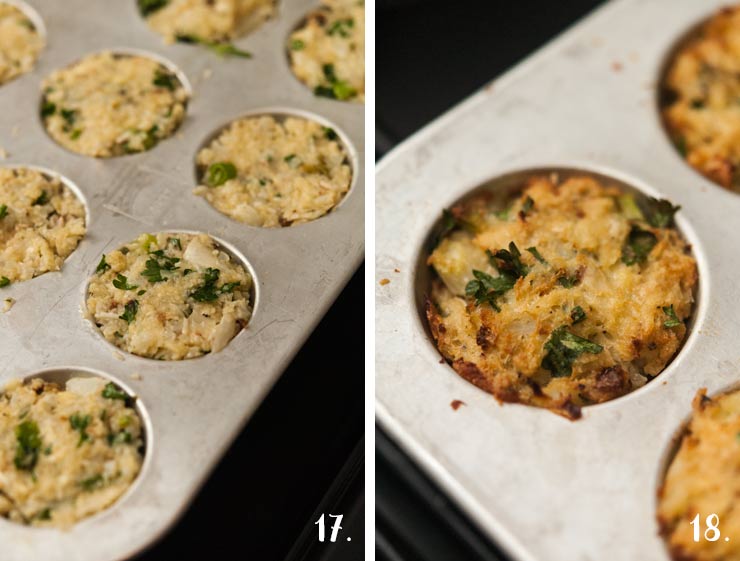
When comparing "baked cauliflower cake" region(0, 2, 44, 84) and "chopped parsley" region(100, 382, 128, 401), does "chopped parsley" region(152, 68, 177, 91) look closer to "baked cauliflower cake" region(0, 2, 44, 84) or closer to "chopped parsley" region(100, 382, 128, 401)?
"baked cauliflower cake" region(0, 2, 44, 84)

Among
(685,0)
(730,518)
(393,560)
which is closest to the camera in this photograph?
(730,518)

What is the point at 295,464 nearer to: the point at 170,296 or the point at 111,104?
the point at 170,296

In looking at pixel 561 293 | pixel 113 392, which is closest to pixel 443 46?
pixel 561 293

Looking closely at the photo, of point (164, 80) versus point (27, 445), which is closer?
point (27, 445)

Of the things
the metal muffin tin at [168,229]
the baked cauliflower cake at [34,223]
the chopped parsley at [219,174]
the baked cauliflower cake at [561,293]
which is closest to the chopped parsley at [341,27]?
the metal muffin tin at [168,229]

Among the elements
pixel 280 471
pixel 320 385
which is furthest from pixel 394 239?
pixel 280 471

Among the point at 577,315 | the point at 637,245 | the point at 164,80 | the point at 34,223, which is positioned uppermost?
the point at 164,80

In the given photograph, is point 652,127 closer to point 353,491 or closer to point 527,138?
point 527,138
